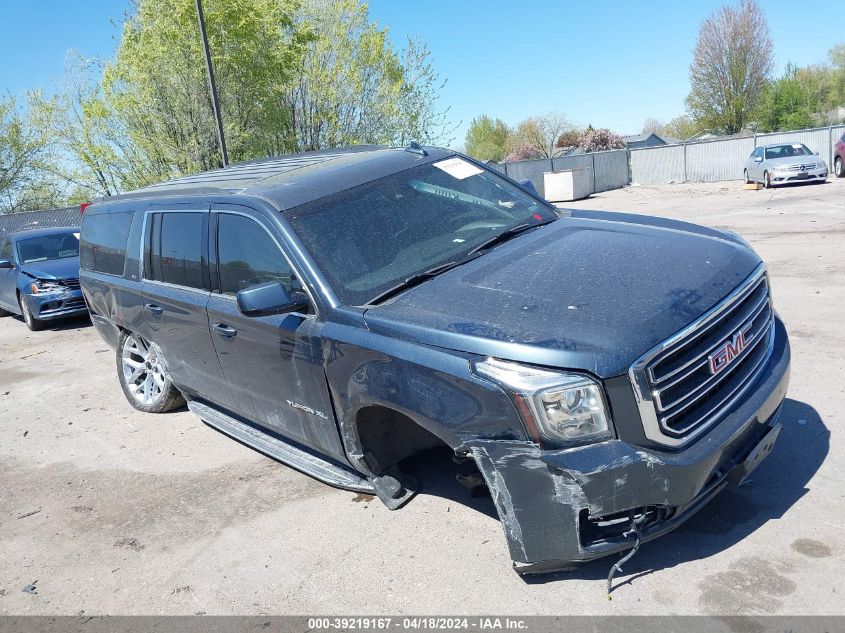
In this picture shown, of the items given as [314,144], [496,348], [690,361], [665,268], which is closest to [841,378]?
[665,268]

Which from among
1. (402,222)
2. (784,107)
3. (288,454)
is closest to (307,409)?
(288,454)

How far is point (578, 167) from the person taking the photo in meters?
33.8

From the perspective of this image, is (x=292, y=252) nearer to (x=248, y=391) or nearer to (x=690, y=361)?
(x=248, y=391)

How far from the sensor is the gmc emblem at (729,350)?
2.95 m

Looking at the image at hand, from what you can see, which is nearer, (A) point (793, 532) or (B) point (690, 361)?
(B) point (690, 361)

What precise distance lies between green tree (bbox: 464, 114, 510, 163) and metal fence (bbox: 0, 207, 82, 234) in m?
63.9

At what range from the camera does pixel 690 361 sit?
2.83 m

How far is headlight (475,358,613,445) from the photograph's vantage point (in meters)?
2.65

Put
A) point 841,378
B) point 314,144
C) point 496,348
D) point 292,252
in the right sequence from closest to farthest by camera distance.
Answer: point 496,348
point 292,252
point 841,378
point 314,144

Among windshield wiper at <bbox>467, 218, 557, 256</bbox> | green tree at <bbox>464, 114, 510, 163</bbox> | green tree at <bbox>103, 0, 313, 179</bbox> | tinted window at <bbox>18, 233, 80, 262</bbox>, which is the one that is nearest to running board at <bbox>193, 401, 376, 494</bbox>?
windshield wiper at <bbox>467, 218, 557, 256</bbox>

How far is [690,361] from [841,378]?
2831 mm

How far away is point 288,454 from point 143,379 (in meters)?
2.65

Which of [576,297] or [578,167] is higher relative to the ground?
[578,167]

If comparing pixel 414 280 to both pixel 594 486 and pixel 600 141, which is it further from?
pixel 600 141
